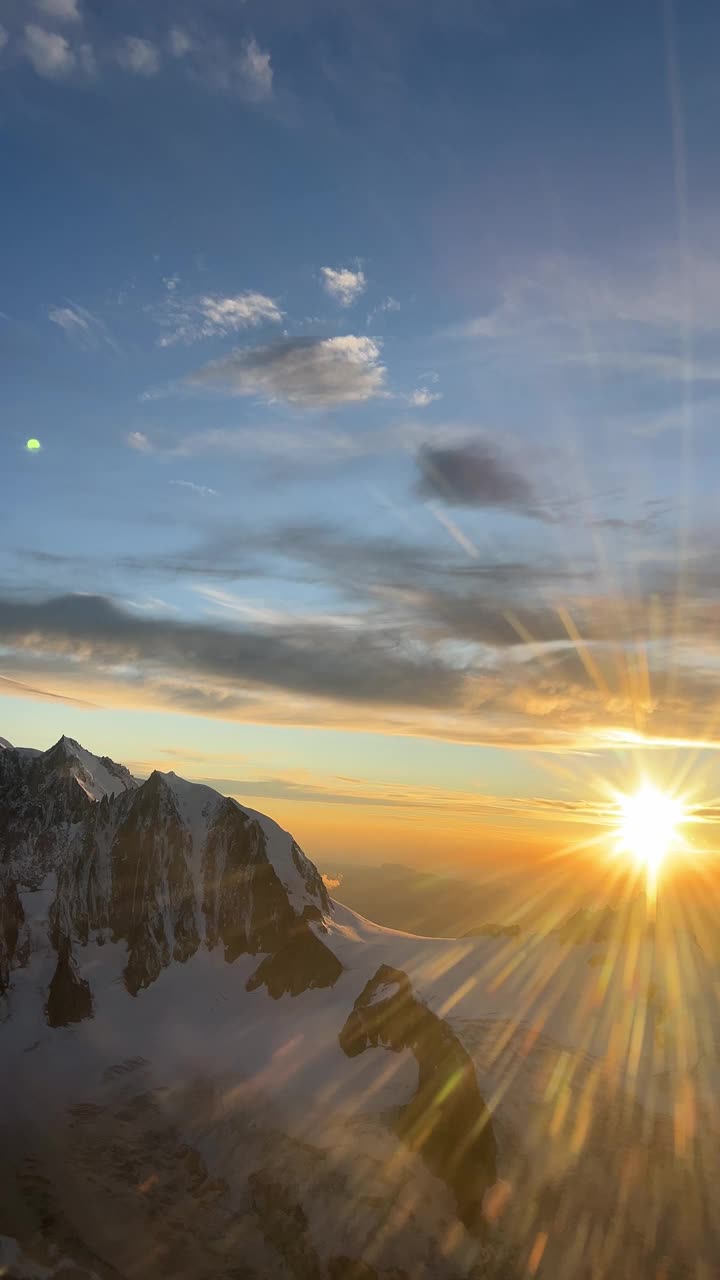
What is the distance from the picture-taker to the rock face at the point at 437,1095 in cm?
11994

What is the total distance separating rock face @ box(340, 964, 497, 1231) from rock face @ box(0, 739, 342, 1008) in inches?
812

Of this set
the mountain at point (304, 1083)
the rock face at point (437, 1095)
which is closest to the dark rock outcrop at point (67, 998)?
the mountain at point (304, 1083)

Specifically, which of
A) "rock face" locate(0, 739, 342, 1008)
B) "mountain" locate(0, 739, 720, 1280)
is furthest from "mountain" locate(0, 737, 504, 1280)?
"mountain" locate(0, 739, 720, 1280)

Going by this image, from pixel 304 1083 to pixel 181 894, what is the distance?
57.2 meters

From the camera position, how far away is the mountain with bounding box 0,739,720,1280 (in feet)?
373

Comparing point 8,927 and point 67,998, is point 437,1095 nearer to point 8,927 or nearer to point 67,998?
point 67,998

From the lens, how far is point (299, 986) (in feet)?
543

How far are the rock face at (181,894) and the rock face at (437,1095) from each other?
2063 centimetres

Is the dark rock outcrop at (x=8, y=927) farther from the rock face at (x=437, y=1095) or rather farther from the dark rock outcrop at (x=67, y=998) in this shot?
the rock face at (x=437, y=1095)

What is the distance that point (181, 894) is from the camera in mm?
180625

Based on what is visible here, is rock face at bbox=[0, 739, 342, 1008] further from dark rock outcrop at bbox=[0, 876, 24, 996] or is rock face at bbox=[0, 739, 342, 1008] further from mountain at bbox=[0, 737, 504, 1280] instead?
mountain at bbox=[0, 737, 504, 1280]

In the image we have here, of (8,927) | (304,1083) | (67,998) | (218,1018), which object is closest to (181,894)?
(218,1018)

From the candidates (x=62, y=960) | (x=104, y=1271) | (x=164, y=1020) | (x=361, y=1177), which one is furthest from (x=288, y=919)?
(x=104, y=1271)

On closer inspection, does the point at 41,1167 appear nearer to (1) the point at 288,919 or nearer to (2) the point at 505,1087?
(1) the point at 288,919
